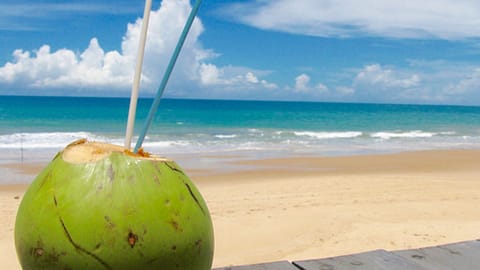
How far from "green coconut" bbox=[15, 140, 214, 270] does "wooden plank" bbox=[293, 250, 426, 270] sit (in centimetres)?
74

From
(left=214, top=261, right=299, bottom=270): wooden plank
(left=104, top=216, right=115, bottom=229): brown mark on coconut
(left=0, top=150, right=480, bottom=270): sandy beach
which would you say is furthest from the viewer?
(left=0, top=150, right=480, bottom=270): sandy beach

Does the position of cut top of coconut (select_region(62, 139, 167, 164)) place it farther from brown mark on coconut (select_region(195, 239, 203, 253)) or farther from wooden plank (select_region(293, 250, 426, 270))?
wooden plank (select_region(293, 250, 426, 270))

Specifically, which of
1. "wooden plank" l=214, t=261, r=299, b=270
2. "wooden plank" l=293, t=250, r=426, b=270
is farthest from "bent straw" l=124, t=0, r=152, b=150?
"wooden plank" l=293, t=250, r=426, b=270

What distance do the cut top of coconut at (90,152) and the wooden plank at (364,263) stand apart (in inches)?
32.2

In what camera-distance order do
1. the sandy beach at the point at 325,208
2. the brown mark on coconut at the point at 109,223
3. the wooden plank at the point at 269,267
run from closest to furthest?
the brown mark on coconut at the point at 109,223
the wooden plank at the point at 269,267
the sandy beach at the point at 325,208

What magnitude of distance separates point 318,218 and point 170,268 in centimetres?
549

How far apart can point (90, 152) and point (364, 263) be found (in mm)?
1004

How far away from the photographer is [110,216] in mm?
929

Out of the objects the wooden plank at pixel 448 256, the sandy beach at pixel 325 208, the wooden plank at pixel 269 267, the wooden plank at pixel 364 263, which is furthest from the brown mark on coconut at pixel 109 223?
the sandy beach at pixel 325 208

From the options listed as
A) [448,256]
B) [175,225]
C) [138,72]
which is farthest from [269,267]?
[138,72]

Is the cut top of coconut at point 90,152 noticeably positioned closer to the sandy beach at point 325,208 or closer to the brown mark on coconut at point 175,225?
the brown mark on coconut at point 175,225

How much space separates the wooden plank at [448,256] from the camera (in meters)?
1.71

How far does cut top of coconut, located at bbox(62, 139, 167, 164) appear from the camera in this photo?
1.01 metres

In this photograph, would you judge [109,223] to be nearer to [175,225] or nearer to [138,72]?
[175,225]
